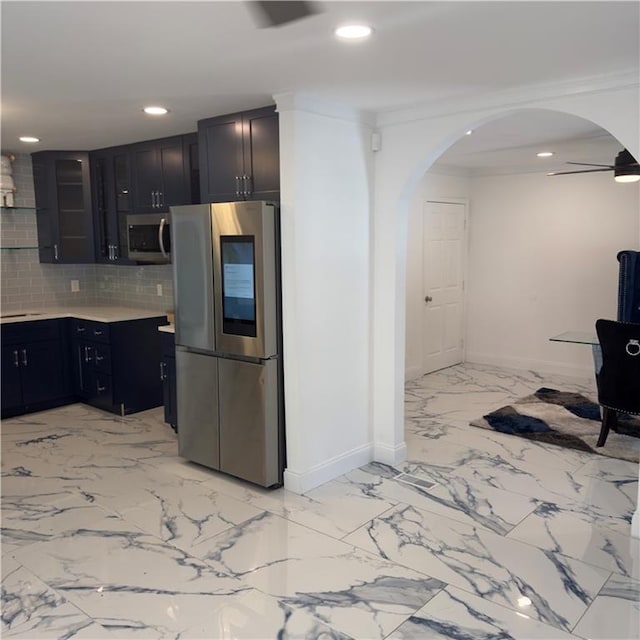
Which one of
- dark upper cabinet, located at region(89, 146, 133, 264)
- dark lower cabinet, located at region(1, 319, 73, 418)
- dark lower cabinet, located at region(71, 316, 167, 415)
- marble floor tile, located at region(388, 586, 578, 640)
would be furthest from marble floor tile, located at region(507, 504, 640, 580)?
dark lower cabinet, located at region(1, 319, 73, 418)

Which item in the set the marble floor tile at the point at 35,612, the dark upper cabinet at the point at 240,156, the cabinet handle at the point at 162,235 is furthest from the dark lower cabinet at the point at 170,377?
the marble floor tile at the point at 35,612

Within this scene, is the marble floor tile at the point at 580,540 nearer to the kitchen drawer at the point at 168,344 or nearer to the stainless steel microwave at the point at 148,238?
the kitchen drawer at the point at 168,344

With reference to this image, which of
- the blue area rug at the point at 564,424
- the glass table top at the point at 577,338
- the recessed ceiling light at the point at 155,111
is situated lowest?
the blue area rug at the point at 564,424

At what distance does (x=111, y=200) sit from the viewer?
215 inches

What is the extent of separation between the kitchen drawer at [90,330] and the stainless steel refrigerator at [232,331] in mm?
1376

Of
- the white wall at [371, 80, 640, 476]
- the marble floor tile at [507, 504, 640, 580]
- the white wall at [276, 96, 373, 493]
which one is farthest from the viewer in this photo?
the white wall at [276, 96, 373, 493]

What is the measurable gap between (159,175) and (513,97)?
2914 mm

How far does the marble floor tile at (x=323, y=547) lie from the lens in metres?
2.44

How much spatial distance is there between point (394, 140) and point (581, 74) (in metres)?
1.24

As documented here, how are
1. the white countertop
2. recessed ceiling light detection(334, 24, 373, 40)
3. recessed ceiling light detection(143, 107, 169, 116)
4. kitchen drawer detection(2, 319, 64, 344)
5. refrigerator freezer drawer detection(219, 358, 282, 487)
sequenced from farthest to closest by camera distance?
the white countertop < kitchen drawer detection(2, 319, 64, 344) < recessed ceiling light detection(143, 107, 169, 116) < refrigerator freezer drawer detection(219, 358, 282, 487) < recessed ceiling light detection(334, 24, 373, 40)

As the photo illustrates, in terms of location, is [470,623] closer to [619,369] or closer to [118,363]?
[619,369]

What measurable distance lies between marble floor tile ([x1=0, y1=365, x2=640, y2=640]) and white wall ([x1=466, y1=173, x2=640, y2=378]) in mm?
2693

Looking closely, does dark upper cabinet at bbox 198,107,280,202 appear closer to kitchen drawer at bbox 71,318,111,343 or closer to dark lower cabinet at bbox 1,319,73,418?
kitchen drawer at bbox 71,318,111,343

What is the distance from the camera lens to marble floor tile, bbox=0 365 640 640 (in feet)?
8.02
